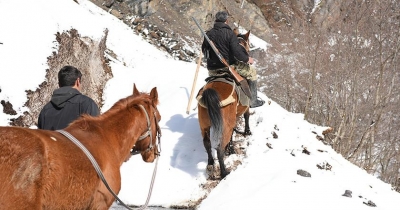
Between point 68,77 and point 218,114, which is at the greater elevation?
point 68,77

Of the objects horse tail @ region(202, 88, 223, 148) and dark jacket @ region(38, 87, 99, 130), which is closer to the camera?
dark jacket @ region(38, 87, 99, 130)

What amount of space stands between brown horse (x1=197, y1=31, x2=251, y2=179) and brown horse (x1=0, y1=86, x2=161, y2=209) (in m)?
2.72

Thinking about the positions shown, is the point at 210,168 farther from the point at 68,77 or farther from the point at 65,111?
the point at 68,77

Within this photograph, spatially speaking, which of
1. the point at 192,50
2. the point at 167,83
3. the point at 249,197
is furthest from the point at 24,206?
the point at 192,50

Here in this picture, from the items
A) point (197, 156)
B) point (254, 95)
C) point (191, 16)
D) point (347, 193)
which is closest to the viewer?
point (347, 193)

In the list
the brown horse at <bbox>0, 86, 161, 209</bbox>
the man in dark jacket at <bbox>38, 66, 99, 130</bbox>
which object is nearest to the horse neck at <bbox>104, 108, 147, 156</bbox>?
the brown horse at <bbox>0, 86, 161, 209</bbox>

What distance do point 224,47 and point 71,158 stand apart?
5.46m

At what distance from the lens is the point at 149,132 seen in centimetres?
447

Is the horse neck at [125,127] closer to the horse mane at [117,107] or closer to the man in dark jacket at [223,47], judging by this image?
the horse mane at [117,107]

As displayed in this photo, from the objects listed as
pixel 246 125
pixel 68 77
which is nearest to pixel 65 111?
pixel 68 77

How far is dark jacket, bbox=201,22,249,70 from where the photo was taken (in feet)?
26.6

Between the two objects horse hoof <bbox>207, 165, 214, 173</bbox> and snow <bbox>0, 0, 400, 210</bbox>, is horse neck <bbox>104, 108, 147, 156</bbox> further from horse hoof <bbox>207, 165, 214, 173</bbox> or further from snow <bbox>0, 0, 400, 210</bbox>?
horse hoof <bbox>207, 165, 214, 173</bbox>

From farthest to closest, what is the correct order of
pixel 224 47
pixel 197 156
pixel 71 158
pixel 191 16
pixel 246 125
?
pixel 191 16, pixel 246 125, pixel 197 156, pixel 224 47, pixel 71 158

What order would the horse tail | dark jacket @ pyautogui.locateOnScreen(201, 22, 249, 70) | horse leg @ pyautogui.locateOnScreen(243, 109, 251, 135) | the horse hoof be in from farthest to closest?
horse leg @ pyautogui.locateOnScreen(243, 109, 251, 135) → dark jacket @ pyautogui.locateOnScreen(201, 22, 249, 70) → the horse hoof → the horse tail
